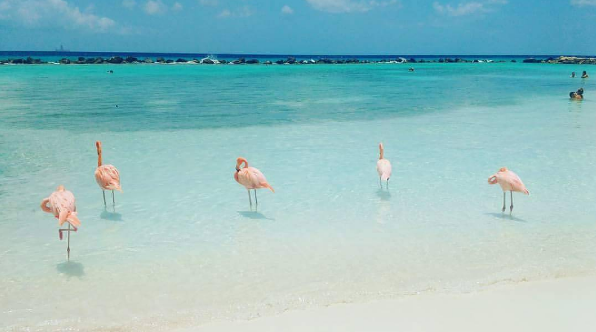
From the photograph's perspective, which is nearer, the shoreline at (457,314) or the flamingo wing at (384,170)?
the shoreline at (457,314)

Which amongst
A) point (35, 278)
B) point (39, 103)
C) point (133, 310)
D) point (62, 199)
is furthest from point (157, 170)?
point (39, 103)

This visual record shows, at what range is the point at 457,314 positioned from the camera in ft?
16.7

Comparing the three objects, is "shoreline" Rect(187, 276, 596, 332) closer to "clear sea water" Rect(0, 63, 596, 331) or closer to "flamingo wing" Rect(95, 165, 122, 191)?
"clear sea water" Rect(0, 63, 596, 331)

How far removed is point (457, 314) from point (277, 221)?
3.32 meters

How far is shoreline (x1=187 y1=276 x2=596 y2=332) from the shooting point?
16.0 feet

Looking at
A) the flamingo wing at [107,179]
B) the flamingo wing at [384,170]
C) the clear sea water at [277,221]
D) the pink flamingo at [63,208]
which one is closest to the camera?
the clear sea water at [277,221]

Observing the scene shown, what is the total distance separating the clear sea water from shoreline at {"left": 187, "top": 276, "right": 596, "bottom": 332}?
0.61 feet

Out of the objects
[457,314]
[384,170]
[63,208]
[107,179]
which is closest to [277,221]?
[384,170]

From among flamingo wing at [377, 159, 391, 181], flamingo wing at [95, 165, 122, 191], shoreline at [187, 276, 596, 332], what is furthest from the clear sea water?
flamingo wing at [95, 165, 122, 191]

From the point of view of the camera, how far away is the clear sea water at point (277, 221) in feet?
18.2

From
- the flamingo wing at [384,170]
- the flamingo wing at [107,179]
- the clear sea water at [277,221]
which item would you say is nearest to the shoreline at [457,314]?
the clear sea water at [277,221]

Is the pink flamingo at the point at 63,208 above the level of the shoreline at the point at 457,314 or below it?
above

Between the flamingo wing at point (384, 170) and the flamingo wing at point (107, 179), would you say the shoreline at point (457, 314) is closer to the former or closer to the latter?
the flamingo wing at point (384, 170)

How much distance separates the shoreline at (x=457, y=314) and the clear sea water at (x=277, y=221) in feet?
0.61
